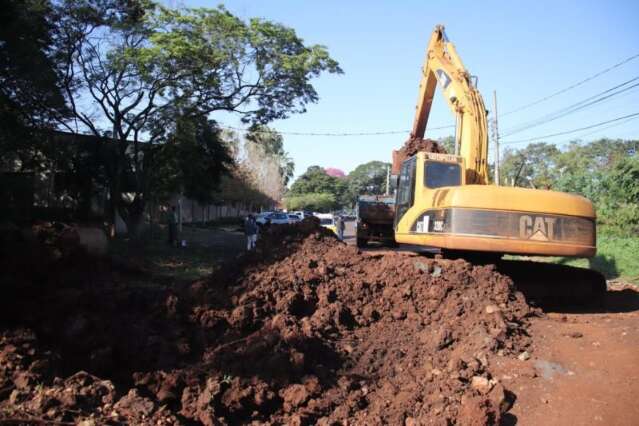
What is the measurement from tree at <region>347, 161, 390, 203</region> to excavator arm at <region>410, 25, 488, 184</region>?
80216 mm

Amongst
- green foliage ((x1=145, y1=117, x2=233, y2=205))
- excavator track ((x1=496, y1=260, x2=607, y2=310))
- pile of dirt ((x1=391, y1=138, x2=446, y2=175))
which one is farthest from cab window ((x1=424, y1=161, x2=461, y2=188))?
green foliage ((x1=145, y1=117, x2=233, y2=205))

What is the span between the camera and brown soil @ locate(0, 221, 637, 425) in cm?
416

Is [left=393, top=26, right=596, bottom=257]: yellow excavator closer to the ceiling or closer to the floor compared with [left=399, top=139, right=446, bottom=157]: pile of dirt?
closer to the floor

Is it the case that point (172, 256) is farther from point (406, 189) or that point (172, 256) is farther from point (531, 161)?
point (531, 161)

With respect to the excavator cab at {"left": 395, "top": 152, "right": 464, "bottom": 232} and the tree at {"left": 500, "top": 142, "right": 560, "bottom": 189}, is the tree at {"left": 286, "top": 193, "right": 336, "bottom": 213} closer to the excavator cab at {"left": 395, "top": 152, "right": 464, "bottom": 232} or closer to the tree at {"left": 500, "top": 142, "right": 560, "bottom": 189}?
the tree at {"left": 500, "top": 142, "right": 560, "bottom": 189}

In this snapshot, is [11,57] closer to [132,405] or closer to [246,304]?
[246,304]

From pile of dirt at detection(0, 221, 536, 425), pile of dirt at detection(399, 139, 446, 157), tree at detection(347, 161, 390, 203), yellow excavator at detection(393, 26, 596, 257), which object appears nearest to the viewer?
pile of dirt at detection(0, 221, 536, 425)

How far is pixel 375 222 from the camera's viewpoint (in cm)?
1538

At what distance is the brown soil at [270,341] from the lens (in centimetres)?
416

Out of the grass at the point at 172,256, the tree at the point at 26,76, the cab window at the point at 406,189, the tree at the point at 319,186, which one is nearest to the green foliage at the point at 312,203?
the tree at the point at 319,186

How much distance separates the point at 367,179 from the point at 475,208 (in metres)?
94.5

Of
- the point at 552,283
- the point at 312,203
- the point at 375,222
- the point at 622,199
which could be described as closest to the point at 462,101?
the point at 552,283

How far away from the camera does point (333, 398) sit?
4426 mm

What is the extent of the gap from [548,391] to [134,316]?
14.3 feet
